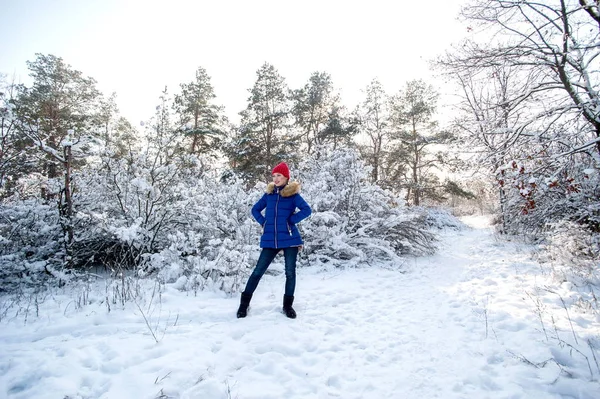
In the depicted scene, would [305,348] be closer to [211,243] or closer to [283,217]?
[283,217]

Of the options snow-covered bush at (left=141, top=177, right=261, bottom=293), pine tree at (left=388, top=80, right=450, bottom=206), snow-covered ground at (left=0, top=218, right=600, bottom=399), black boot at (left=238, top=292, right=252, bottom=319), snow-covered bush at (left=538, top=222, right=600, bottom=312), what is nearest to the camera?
snow-covered ground at (left=0, top=218, right=600, bottom=399)

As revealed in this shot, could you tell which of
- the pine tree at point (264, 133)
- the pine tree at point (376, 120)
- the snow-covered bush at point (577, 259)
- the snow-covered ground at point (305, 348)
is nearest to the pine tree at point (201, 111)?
the pine tree at point (264, 133)

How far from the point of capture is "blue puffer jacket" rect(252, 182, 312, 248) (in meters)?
3.94

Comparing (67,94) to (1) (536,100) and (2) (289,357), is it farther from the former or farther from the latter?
(1) (536,100)

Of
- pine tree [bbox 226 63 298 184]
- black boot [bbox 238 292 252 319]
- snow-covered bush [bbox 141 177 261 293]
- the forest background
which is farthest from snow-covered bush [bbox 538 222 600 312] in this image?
pine tree [bbox 226 63 298 184]

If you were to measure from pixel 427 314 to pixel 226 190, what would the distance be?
229 inches

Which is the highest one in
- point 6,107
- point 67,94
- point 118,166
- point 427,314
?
point 67,94

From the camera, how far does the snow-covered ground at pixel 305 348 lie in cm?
234

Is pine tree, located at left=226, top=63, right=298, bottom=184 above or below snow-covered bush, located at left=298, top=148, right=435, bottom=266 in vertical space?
above

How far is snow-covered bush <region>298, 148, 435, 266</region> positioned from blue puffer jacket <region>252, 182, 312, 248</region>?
122 inches

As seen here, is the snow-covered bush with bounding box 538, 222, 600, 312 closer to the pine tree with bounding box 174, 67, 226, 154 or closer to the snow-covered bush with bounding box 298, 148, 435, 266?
the snow-covered bush with bounding box 298, 148, 435, 266

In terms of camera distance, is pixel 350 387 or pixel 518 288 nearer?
pixel 350 387

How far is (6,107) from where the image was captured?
478cm

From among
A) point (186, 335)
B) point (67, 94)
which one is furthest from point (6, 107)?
point (67, 94)
